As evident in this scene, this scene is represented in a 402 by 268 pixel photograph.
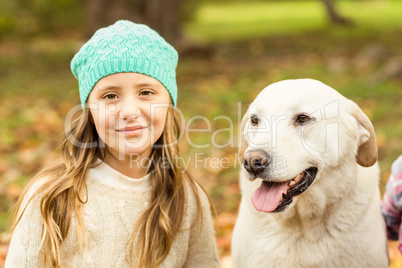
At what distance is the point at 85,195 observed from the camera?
2844mm

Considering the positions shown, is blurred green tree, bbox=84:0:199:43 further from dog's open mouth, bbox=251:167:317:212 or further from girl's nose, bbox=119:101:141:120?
dog's open mouth, bbox=251:167:317:212

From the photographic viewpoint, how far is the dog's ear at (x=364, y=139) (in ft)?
9.11

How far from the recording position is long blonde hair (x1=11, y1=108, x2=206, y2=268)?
2.74 meters

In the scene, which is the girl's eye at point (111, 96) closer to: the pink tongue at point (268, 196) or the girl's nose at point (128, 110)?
the girl's nose at point (128, 110)

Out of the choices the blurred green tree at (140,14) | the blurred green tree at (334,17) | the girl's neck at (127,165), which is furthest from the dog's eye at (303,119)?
the blurred green tree at (334,17)

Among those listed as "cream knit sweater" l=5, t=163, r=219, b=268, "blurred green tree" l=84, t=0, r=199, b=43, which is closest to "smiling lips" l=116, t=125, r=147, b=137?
"cream knit sweater" l=5, t=163, r=219, b=268

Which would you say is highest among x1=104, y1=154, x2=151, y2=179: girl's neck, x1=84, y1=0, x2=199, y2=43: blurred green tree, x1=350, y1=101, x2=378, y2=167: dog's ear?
x1=84, y1=0, x2=199, y2=43: blurred green tree

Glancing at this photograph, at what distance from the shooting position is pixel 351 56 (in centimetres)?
1104

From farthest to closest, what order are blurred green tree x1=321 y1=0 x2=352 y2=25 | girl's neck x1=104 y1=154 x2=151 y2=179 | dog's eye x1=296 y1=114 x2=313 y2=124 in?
blurred green tree x1=321 y1=0 x2=352 y2=25 → girl's neck x1=104 y1=154 x2=151 y2=179 → dog's eye x1=296 y1=114 x2=313 y2=124

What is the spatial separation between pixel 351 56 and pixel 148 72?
9109 millimetres

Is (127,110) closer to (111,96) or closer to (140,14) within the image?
(111,96)

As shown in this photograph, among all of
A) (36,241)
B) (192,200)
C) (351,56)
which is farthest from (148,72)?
(351,56)

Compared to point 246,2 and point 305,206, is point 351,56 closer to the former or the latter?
point 305,206

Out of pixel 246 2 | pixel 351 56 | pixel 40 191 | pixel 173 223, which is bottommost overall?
pixel 173 223
